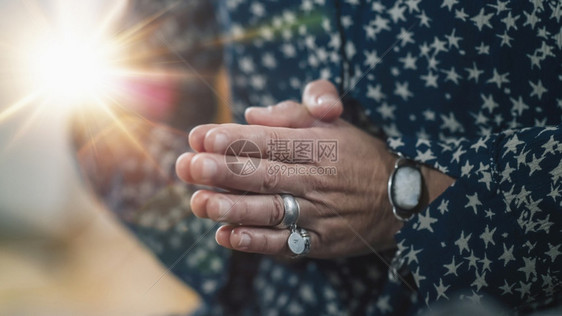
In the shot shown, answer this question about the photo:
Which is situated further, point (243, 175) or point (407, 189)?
point (407, 189)

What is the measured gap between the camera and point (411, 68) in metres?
0.70

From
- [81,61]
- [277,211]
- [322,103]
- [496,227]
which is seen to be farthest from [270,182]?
[81,61]

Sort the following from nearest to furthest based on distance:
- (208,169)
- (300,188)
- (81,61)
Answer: (208,169) < (300,188) < (81,61)

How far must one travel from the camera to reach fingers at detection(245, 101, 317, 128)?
608mm

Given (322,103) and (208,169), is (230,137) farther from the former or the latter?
(322,103)

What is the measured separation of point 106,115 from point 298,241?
465 mm

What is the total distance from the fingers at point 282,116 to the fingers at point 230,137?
6 centimetres

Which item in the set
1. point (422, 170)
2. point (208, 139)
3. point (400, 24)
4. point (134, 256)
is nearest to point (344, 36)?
point (400, 24)

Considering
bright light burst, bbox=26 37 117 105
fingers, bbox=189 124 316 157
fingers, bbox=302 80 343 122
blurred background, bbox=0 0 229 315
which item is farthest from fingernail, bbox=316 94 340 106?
bright light burst, bbox=26 37 117 105

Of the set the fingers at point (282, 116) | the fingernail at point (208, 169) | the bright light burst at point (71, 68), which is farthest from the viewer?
the bright light burst at point (71, 68)

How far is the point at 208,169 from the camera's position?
0.47 m

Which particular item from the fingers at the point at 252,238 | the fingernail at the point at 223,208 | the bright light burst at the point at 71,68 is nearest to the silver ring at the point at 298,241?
the fingers at the point at 252,238

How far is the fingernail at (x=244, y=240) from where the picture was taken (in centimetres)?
52

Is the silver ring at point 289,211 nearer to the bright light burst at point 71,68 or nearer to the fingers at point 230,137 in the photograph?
the fingers at point 230,137
